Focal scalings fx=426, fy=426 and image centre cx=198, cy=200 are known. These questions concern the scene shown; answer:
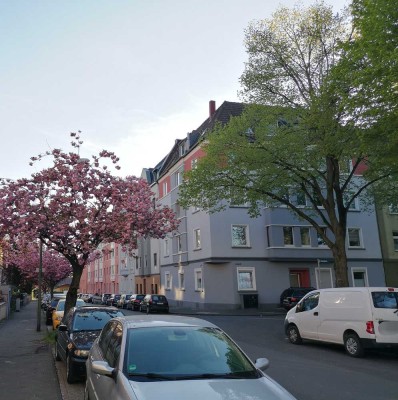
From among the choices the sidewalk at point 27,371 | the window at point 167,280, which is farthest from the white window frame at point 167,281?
the sidewalk at point 27,371

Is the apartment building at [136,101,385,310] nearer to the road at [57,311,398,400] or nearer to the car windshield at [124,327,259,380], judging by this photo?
the road at [57,311,398,400]

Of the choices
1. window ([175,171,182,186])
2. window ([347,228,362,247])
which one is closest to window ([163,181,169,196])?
window ([175,171,182,186])

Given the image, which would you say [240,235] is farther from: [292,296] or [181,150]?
[181,150]

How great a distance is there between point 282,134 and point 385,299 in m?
10.2

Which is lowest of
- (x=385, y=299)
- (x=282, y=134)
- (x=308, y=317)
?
(x=308, y=317)

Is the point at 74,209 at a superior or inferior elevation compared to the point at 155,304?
superior

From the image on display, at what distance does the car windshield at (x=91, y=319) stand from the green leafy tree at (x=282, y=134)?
1204 cm

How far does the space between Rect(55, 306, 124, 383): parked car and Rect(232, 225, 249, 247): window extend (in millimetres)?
24176

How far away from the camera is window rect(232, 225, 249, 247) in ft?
114

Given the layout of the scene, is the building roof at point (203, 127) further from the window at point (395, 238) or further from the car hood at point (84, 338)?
the car hood at point (84, 338)

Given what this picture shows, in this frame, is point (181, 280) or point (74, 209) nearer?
point (74, 209)

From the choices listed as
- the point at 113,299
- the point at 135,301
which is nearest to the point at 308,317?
the point at 135,301

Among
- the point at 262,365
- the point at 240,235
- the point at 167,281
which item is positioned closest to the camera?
the point at 262,365

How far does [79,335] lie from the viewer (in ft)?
30.7
